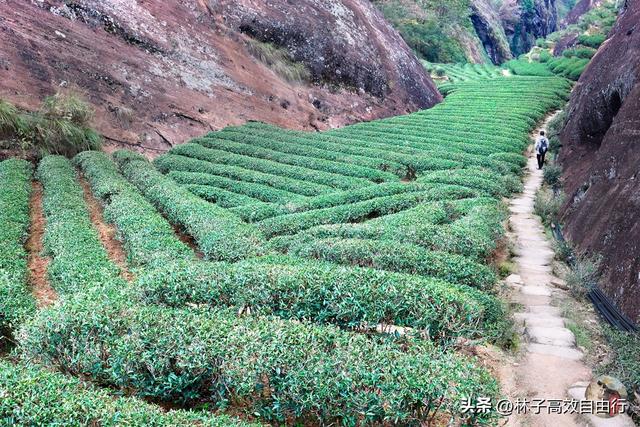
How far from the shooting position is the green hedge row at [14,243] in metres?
6.57

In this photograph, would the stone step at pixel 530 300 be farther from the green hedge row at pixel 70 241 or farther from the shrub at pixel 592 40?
the shrub at pixel 592 40

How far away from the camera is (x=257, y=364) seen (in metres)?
4.96

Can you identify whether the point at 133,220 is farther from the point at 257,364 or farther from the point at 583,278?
the point at 583,278

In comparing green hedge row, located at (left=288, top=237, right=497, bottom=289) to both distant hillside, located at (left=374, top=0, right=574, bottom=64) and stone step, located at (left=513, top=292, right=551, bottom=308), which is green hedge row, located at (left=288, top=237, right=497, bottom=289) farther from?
distant hillside, located at (left=374, top=0, right=574, bottom=64)

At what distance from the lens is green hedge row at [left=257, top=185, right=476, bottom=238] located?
36.9 ft

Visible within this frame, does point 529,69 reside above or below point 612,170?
above

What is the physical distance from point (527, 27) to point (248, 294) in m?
89.9

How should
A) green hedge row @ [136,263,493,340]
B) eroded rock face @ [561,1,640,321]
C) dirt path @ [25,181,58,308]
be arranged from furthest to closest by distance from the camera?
1. dirt path @ [25,181,58,308]
2. eroded rock face @ [561,1,640,321]
3. green hedge row @ [136,263,493,340]

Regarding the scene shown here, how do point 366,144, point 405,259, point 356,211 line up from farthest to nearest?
point 366,144 → point 356,211 → point 405,259

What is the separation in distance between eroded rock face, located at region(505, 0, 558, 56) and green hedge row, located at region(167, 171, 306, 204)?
79175 millimetres

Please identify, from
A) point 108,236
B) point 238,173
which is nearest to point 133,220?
point 108,236

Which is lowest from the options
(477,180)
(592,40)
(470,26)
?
(477,180)

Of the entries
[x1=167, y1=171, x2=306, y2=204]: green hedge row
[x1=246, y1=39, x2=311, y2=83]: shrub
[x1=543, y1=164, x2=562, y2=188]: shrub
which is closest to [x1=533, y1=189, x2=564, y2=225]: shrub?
[x1=543, y1=164, x2=562, y2=188]: shrub

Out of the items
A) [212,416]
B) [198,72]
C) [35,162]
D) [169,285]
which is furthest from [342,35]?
[212,416]
